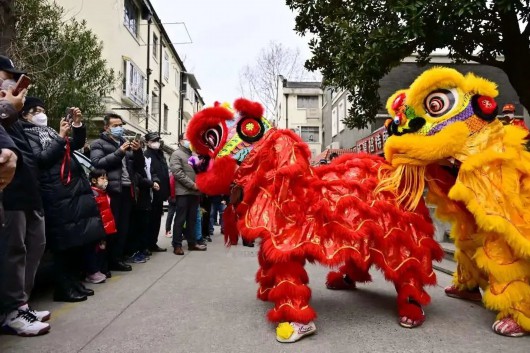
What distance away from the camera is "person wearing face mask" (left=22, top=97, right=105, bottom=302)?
338cm

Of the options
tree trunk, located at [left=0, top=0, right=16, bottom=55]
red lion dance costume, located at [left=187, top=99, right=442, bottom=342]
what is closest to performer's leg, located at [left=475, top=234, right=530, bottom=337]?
red lion dance costume, located at [left=187, top=99, right=442, bottom=342]

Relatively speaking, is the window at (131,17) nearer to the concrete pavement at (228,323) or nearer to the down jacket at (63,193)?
the down jacket at (63,193)

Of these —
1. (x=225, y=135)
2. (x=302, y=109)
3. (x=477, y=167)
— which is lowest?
(x=477, y=167)

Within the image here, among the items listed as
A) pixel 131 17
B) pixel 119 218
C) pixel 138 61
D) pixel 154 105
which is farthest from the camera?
pixel 154 105

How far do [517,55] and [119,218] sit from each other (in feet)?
20.7

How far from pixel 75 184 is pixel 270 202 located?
1853 mm

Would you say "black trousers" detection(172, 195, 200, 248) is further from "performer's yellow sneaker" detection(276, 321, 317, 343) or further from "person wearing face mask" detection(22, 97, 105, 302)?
"performer's yellow sneaker" detection(276, 321, 317, 343)

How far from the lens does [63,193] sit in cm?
361

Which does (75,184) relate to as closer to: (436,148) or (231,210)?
(231,210)

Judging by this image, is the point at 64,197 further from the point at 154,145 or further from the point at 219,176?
the point at 154,145

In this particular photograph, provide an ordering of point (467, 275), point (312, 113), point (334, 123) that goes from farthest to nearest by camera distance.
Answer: point (312, 113) → point (334, 123) → point (467, 275)

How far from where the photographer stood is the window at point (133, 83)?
16347 millimetres

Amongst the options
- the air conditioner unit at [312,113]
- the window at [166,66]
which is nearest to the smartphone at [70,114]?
the window at [166,66]

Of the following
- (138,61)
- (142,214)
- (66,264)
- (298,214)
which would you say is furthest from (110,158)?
(138,61)
